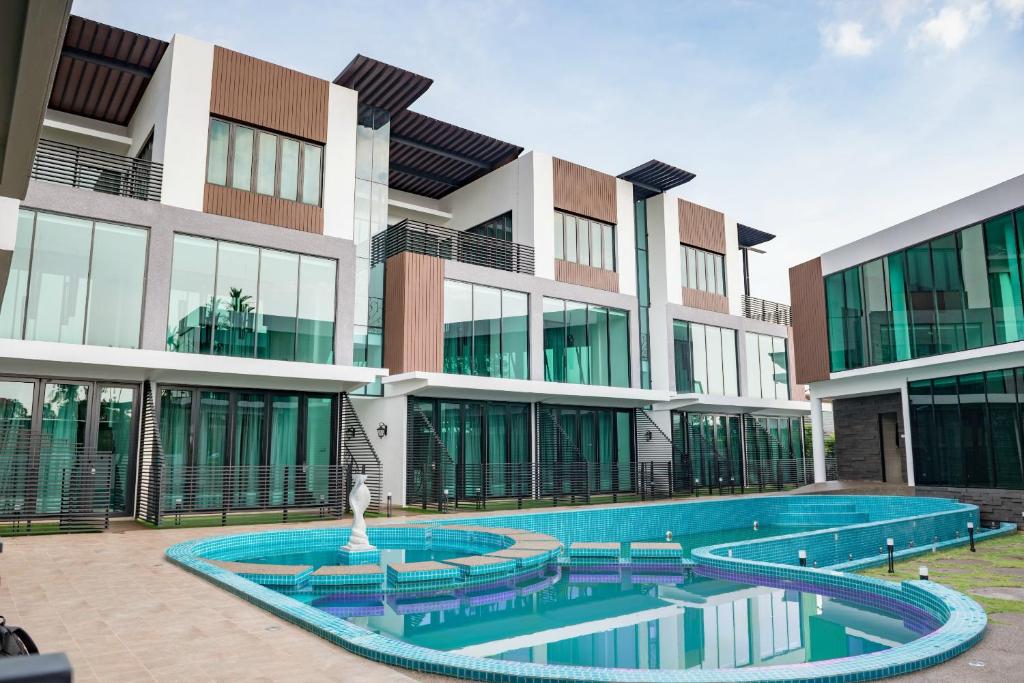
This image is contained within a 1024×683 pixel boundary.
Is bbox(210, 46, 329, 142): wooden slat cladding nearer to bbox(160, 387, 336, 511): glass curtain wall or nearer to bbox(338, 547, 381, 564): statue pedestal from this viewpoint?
bbox(160, 387, 336, 511): glass curtain wall

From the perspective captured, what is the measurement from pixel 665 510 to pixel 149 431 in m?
11.0

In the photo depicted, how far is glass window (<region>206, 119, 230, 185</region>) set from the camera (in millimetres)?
15531

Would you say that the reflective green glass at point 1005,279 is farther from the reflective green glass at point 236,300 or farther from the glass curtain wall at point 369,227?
the reflective green glass at point 236,300

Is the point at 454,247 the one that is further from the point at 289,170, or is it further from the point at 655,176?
the point at 655,176

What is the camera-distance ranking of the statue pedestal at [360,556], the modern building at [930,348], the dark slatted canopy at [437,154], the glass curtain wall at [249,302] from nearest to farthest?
the statue pedestal at [360,556], the glass curtain wall at [249,302], the modern building at [930,348], the dark slatted canopy at [437,154]

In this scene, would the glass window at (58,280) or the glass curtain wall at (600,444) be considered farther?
the glass curtain wall at (600,444)

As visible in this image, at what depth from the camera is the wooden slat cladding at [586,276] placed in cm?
A: 2184

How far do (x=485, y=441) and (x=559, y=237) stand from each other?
6.66 m

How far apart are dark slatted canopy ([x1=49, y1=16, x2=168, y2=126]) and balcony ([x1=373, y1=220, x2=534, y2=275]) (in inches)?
264

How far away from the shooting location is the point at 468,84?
20.5 m

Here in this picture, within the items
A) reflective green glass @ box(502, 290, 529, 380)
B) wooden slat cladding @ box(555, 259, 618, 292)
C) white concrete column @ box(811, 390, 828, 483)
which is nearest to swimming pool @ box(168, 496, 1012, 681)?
reflective green glass @ box(502, 290, 529, 380)

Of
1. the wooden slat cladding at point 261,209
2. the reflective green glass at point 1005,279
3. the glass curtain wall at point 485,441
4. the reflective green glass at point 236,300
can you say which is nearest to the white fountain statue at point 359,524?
the reflective green glass at point 236,300

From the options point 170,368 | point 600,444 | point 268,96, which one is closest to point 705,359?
point 600,444

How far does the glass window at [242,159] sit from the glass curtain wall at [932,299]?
651 inches
